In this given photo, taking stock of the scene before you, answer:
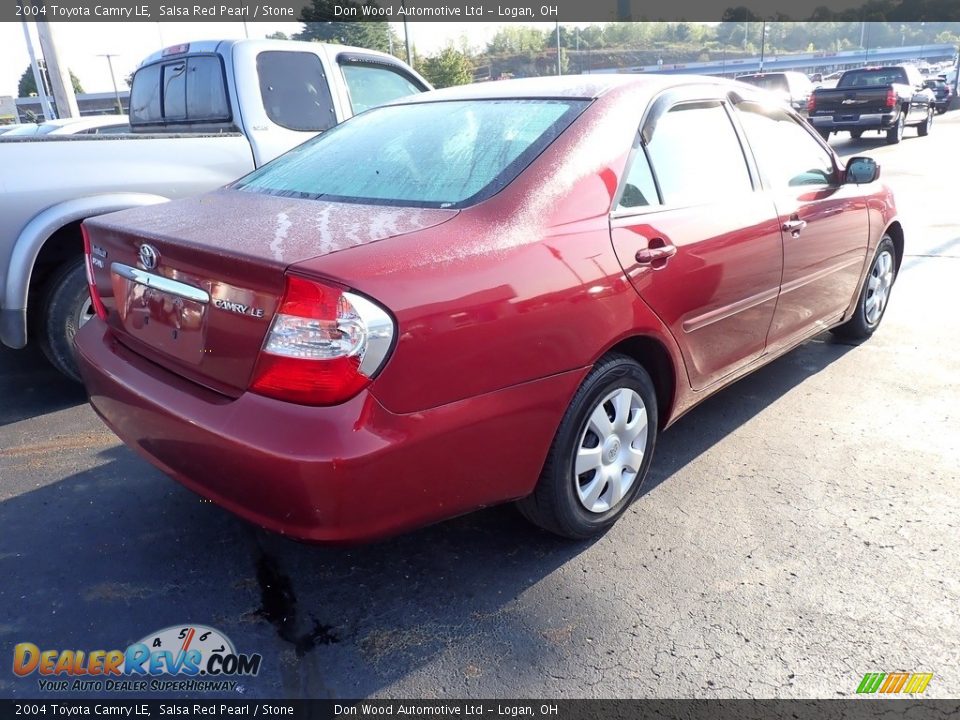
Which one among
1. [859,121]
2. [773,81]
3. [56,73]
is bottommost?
[859,121]

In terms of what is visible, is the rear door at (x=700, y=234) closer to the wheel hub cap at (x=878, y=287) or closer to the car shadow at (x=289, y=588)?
the car shadow at (x=289, y=588)

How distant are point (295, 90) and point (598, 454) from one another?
12.0ft

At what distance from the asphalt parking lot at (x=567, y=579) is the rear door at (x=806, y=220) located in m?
0.64

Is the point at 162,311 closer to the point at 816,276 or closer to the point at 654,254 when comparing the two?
the point at 654,254

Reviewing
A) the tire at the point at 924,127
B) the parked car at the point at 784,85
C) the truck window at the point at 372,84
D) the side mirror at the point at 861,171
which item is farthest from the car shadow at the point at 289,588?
the parked car at the point at 784,85

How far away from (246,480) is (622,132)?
180 centimetres

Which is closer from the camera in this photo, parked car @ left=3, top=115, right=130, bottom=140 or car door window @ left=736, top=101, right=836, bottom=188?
car door window @ left=736, top=101, right=836, bottom=188

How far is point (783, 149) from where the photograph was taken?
3.73 m

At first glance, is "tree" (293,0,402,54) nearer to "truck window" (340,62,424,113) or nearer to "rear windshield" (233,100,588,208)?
"truck window" (340,62,424,113)

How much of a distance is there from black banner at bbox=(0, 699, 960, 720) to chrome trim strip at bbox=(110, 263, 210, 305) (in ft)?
3.79

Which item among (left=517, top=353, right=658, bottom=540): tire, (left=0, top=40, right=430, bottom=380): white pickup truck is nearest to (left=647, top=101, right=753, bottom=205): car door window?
(left=517, top=353, right=658, bottom=540): tire

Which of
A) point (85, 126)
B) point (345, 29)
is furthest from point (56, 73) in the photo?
point (345, 29)

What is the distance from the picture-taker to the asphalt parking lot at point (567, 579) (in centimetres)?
216

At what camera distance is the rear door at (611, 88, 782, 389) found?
2678 mm
